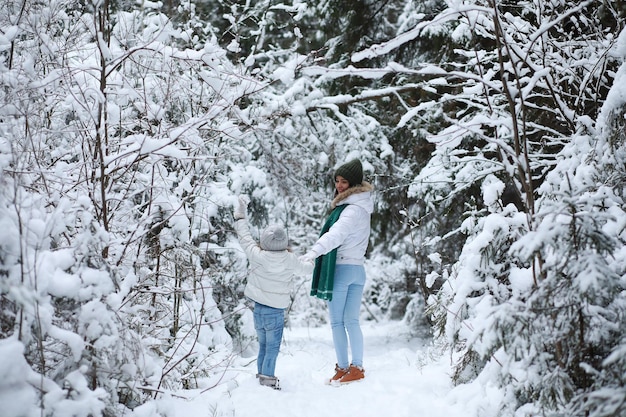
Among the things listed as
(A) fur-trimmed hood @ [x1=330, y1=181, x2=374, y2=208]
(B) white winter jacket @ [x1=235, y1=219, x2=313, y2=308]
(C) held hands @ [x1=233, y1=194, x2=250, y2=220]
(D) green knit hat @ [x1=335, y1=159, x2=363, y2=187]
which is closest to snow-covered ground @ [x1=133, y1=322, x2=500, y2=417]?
(B) white winter jacket @ [x1=235, y1=219, x2=313, y2=308]

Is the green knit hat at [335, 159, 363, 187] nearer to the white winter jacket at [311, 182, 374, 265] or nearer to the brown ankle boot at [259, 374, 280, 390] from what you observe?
the white winter jacket at [311, 182, 374, 265]

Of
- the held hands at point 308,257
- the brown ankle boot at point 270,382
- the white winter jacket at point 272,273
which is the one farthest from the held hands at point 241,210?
the brown ankle boot at point 270,382

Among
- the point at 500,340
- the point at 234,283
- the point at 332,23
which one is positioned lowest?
the point at 234,283

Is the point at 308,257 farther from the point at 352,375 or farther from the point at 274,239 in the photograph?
the point at 352,375

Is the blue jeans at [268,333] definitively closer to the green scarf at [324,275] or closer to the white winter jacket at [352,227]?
the green scarf at [324,275]

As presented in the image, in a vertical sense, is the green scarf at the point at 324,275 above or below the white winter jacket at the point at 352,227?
below

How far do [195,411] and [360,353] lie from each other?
150cm

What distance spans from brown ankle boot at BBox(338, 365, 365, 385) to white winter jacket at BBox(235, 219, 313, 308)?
791 mm

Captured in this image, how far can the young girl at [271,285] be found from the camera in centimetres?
403

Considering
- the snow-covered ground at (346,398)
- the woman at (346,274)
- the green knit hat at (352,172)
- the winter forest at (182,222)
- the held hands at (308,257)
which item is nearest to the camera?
the winter forest at (182,222)

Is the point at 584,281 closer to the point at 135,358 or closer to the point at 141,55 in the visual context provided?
the point at 135,358

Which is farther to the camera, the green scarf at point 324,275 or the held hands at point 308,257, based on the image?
the green scarf at point 324,275

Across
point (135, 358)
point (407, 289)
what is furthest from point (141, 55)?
point (407, 289)

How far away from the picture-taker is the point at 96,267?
2.50 metres
